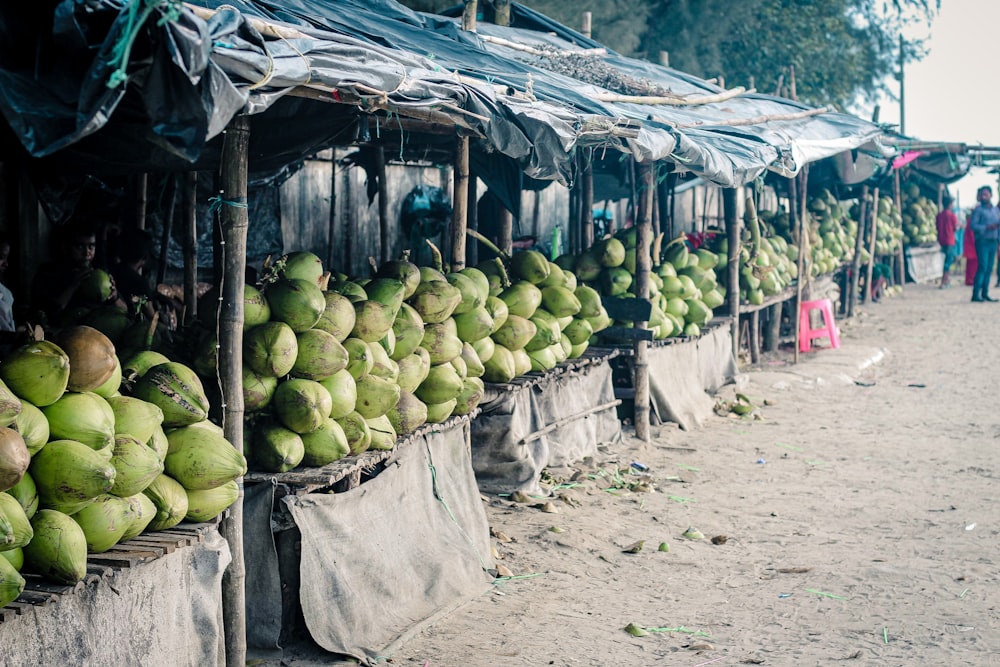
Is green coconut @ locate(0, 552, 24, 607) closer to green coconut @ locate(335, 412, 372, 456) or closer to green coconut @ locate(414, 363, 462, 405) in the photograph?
green coconut @ locate(335, 412, 372, 456)

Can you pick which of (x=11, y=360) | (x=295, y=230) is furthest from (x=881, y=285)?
(x=11, y=360)

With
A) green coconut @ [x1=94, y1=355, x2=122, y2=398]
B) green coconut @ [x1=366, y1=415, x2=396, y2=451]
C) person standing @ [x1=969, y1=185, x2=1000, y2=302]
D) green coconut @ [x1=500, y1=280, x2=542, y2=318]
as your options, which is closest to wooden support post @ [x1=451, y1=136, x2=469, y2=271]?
green coconut @ [x1=500, y1=280, x2=542, y2=318]

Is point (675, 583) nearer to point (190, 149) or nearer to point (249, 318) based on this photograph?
point (249, 318)

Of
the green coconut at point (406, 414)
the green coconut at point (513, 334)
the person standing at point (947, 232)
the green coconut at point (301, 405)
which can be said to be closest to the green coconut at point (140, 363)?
the green coconut at point (301, 405)

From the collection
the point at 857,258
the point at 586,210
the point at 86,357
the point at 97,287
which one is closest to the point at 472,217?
the point at 586,210

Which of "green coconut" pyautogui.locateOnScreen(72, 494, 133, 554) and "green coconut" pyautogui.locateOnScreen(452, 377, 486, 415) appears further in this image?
"green coconut" pyautogui.locateOnScreen(452, 377, 486, 415)

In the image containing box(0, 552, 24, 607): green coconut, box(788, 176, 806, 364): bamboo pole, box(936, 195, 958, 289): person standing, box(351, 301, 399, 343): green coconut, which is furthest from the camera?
box(936, 195, 958, 289): person standing

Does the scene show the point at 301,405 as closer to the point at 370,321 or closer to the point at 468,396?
the point at 370,321

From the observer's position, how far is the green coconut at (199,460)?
3576mm

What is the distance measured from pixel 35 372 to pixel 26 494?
0.38 metres

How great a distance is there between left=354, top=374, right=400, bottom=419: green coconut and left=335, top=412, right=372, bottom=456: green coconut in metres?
0.11

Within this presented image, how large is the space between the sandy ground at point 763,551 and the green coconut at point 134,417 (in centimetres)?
156

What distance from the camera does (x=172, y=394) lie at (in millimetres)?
3652

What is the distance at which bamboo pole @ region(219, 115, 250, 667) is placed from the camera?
3.81 metres
